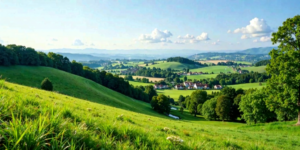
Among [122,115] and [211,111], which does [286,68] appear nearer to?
[122,115]

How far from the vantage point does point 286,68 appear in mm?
19797

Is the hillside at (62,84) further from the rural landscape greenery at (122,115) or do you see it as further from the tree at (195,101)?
the tree at (195,101)

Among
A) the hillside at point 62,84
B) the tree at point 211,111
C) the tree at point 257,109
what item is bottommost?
the tree at point 211,111

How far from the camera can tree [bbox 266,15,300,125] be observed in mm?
19438

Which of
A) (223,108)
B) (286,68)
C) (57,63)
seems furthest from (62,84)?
(223,108)

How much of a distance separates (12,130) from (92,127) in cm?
191

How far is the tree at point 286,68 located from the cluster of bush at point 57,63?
203ft

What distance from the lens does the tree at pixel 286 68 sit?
19.4 meters

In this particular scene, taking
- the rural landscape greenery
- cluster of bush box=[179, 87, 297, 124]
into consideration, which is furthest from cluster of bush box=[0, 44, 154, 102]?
cluster of bush box=[179, 87, 297, 124]

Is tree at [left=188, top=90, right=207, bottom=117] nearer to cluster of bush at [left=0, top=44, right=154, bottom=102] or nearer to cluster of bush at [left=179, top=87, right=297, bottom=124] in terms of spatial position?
cluster of bush at [left=179, top=87, right=297, bottom=124]

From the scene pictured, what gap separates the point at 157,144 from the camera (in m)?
4.52

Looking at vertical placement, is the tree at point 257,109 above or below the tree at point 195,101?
above

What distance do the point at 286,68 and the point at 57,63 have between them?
77.4 metres

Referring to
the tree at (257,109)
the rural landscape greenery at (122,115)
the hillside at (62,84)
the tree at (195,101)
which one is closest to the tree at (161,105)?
the rural landscape greenery at (122,115)
